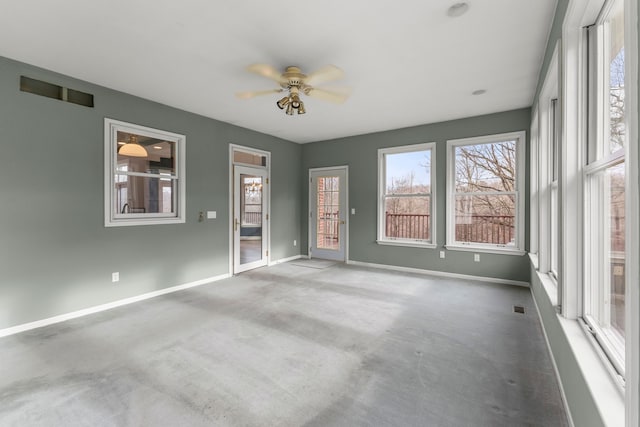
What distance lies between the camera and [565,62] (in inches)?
73.3

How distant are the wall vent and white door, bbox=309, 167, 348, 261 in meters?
4.18

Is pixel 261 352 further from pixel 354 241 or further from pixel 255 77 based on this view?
pixel 354 241

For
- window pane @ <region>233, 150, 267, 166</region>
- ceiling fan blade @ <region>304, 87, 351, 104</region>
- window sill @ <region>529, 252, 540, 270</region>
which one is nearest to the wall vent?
window pane @ <region>233, 150, 267, 166</region>

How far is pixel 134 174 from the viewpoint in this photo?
3924 mm

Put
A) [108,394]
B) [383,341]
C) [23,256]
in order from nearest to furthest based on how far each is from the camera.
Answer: [108,394]
[383,341]
[23,256]

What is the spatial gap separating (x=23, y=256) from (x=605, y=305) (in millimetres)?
4746

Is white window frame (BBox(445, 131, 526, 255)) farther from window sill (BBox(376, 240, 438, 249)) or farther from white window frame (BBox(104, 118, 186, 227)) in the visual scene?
white window frame (BBox(104, 118, 186, 227))

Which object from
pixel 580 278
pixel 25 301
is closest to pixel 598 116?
pixel 580 278

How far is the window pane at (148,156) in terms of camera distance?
383cm

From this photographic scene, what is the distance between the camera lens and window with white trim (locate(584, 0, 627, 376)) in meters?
1.33

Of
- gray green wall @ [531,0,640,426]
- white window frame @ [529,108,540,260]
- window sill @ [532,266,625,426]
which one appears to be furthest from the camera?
white window frame @ [529,108,540,260]

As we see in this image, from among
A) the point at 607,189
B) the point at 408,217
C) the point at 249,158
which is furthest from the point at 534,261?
the point at 249,158

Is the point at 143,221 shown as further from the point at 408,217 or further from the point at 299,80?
the point at 408,217

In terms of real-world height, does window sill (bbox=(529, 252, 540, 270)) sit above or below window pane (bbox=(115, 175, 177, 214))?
below
